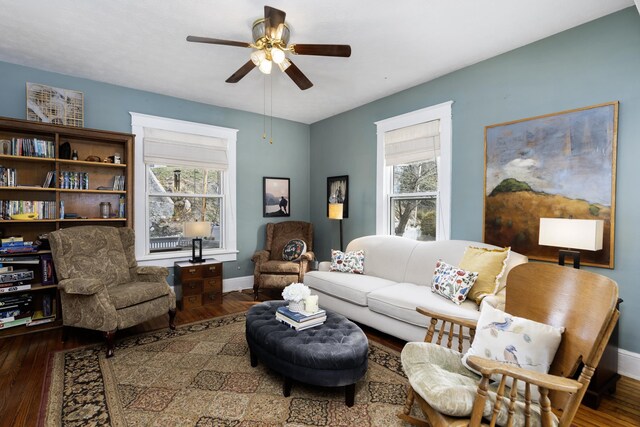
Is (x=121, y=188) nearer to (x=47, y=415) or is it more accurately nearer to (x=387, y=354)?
(x=47, y=415)

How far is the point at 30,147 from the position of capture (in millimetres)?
3322

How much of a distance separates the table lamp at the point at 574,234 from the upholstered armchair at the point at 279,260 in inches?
113

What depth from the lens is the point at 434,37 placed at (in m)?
2.81

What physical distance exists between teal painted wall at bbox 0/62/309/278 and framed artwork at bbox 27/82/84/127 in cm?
9

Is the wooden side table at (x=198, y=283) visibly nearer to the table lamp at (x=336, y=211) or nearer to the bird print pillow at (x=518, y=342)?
the table lamp at (x=336, y=211)

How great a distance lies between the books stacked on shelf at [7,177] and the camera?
127 inches

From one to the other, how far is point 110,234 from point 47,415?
6.39 ft

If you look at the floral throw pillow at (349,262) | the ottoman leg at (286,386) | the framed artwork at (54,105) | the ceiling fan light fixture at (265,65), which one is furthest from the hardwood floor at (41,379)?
the ceiling fan light fixture at (265,65)

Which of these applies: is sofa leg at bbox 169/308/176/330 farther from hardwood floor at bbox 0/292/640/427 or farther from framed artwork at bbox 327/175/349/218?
framed artwork at bbox 327/175/349/218

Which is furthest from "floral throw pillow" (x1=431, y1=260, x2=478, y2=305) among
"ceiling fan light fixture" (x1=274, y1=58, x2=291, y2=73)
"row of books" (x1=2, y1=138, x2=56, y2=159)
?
"row of books" (x1=2, y1=138, x2=56, y2=159)

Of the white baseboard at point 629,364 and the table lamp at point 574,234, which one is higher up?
the table lamp at point 574,234

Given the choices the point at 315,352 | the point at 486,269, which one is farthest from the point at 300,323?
the point at 486,269

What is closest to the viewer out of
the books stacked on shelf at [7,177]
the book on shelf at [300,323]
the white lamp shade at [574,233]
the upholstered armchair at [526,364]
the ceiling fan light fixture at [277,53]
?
the upholstered armchair at [526,364]

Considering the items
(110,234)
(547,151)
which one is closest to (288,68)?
(547,151)
